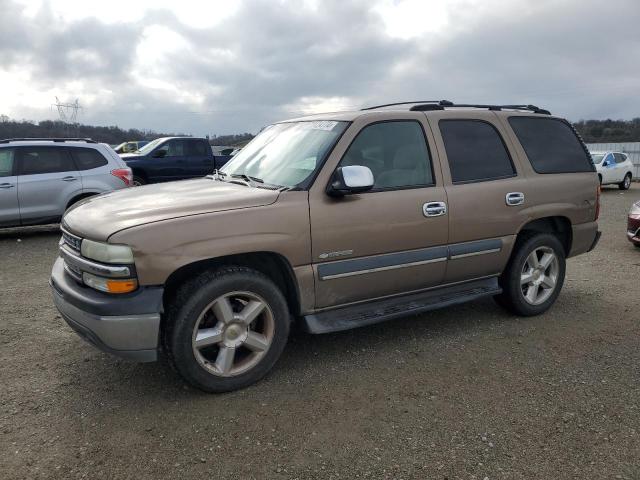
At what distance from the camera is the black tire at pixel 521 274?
4.66 meters

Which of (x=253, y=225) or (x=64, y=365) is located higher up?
(x=253, y=225)

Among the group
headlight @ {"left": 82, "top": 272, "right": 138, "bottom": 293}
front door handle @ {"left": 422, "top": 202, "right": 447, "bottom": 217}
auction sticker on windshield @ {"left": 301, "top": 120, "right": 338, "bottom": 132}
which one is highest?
auction sticker on windshield @ {"left": 301, "top": 120, "right": 338, "bottom": 132}

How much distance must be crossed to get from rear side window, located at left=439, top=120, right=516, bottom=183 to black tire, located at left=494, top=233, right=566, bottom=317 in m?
0.66

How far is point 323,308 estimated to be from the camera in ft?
12.2

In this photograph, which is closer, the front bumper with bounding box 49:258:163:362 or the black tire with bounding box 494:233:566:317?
the front bumper with bounding box 49:258:163:362

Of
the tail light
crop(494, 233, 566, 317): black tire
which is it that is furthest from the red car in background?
the tail light

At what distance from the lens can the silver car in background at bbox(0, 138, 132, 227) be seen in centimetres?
877

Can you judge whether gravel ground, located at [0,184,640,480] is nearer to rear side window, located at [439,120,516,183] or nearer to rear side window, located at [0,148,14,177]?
rear side window, located at [439,120,516,183]

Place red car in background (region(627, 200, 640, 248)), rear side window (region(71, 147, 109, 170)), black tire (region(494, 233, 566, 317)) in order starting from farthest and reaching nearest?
rear side window (region(71, 147, 109, 170)), red car in background (region(627, 200, 640, 248)), black tire (region(494, 233, 566, 317))

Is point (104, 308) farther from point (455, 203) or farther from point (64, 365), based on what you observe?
point (455, 203)

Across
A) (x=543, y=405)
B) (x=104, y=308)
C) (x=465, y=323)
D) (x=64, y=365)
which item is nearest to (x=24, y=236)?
(x=64, y=365)

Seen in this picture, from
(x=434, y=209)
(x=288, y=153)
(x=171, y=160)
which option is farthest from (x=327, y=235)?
(x=171, y=160)

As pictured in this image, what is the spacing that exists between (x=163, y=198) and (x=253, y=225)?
77 cm

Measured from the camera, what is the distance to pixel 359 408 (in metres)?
3.26
